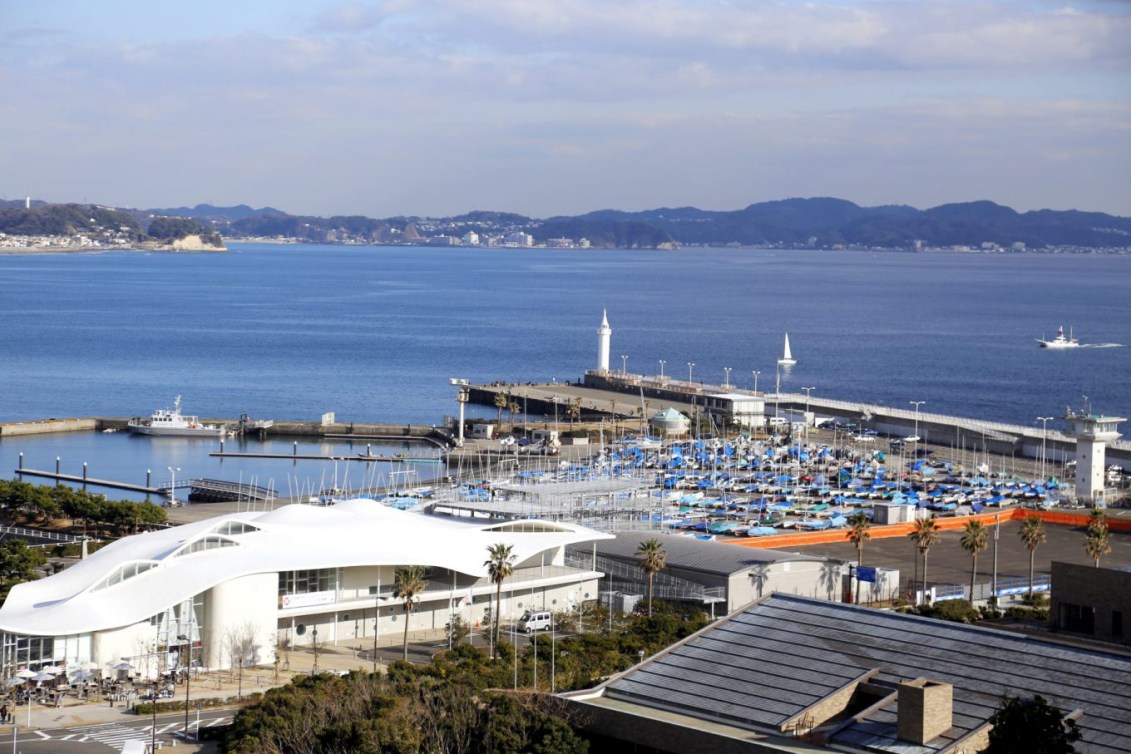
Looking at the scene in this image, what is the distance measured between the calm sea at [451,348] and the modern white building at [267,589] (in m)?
27.9

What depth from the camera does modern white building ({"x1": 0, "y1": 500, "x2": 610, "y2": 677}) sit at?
2577cm

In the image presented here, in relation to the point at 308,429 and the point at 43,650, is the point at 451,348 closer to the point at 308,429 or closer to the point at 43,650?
the point at 308,429

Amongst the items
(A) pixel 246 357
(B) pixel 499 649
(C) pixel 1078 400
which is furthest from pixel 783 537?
(A) pixel 246 357

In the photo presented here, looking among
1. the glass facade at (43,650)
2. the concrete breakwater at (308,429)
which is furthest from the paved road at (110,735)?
the concrete breakwater at (308,429)

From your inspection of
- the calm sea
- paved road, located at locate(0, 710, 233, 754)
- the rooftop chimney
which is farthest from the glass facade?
the calm sea

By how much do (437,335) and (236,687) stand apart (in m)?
94.1

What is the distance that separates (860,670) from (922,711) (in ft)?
5.89

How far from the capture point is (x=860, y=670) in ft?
59.4

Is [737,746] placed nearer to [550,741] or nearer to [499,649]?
[550,741]

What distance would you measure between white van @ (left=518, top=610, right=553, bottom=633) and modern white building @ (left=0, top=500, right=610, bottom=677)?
51.6 inches

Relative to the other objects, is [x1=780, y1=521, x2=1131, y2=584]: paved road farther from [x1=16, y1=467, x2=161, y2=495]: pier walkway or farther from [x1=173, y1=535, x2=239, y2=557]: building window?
[x1=16, y1=467, x2=161, y2=495]: pier walkway

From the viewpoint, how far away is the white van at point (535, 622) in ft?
94.0

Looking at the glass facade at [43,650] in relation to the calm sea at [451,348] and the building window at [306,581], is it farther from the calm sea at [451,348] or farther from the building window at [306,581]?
the calm sea at [451,348]

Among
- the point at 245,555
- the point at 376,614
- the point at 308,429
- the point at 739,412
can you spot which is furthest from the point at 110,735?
the point at 739,412
